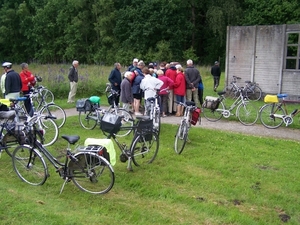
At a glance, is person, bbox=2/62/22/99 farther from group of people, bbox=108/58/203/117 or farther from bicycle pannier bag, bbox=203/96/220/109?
bicycle pannier bag, bbox=203/96/220/109

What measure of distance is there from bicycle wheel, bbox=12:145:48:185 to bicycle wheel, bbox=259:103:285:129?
20.9ft

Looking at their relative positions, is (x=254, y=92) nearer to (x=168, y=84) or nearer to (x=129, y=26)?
(x=168, y=84)

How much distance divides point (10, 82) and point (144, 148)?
4264 millimetres

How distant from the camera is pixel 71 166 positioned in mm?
5691

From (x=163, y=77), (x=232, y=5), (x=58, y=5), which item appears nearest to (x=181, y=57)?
(x=232, y=5)

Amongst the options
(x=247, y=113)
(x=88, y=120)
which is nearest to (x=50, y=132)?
(x=88, y=120)

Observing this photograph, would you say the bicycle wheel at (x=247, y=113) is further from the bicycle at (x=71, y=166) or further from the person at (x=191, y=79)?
the bicycle at (x=71, y=166)

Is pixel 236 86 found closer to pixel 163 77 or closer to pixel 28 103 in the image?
pixel 163 77

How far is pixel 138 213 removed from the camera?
17.0ft

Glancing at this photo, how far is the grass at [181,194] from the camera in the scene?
507 centimetres

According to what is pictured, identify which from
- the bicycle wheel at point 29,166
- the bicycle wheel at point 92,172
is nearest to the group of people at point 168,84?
the bicycle wheel at point 29,166

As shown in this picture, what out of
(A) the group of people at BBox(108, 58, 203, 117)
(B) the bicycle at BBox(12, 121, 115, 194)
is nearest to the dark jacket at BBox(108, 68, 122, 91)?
(A) the group of people at BBox(108, 58, 203, 117)

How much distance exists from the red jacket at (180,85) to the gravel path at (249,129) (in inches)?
30.1

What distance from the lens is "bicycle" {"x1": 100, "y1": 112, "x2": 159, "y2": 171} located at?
21.4ft
